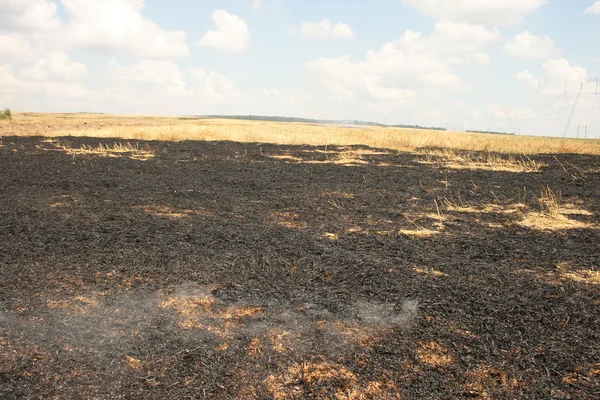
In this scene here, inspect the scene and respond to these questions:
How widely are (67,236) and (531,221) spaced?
771 centimetres

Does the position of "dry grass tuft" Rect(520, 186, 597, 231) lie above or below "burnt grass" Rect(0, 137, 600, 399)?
above

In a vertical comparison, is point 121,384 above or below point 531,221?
below

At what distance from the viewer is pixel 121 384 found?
278 centimetres

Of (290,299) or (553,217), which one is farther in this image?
(553,217)

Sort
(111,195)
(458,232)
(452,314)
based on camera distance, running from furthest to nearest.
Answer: (111,195)
(458,232)
(452,314)

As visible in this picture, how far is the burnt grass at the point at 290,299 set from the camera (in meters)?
2.86

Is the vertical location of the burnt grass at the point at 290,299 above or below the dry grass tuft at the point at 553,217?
below

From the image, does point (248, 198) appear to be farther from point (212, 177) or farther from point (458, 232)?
point (458, 232)

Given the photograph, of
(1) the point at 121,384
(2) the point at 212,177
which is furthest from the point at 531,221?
(2) the point at 212,177

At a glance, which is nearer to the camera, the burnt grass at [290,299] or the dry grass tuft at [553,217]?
the burnt grass at [290,299]

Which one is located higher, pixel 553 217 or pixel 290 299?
pixel 553 217

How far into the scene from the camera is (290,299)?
13.5ft

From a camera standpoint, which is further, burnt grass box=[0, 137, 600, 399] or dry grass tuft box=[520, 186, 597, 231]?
dry grass tuft box=[520, 186, 597, 231]

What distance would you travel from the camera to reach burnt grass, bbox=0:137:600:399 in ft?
9.39
